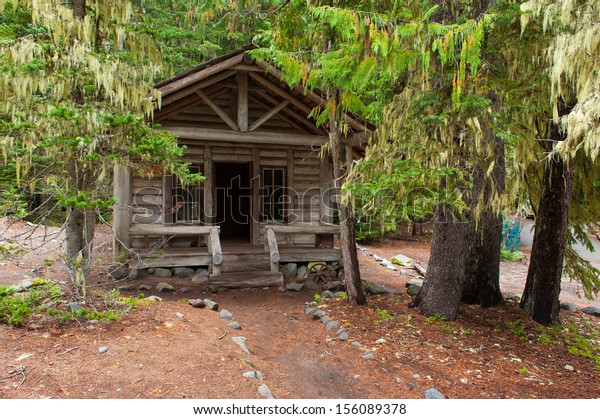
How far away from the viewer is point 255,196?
1195 cm

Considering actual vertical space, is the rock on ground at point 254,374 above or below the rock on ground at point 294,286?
above

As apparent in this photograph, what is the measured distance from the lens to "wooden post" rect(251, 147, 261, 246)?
11.8 metres

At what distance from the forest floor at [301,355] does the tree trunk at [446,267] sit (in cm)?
29

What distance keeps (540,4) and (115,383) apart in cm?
588

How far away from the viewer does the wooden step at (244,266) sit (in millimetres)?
9766

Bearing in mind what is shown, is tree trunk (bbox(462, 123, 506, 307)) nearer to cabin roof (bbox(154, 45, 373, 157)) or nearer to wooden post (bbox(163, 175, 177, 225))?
cabin roof (bbox(154, 45, 373, 157))

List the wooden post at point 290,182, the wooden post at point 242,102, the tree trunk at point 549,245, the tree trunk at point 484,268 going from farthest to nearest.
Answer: the wooden post at point 290,182 < the wooden post at point 242,102 < the tree trunk at point 484,268 < the tree trunk at point 549,245

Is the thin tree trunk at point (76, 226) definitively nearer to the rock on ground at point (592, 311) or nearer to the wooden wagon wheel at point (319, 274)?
the wooden wagon wheel at point (319, 274)

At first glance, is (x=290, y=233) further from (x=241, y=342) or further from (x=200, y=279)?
(x=241, y=342)

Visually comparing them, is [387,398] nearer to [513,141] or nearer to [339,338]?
[339,338]

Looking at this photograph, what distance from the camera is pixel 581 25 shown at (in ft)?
15.2

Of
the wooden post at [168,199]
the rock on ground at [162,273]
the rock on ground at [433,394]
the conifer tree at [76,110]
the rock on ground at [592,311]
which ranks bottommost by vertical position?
the rock on ground at [592,311]

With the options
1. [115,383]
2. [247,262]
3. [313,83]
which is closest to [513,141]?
[313,83]

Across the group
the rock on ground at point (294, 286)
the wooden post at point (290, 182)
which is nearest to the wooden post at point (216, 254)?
the rock on ground at point (294, 286)
